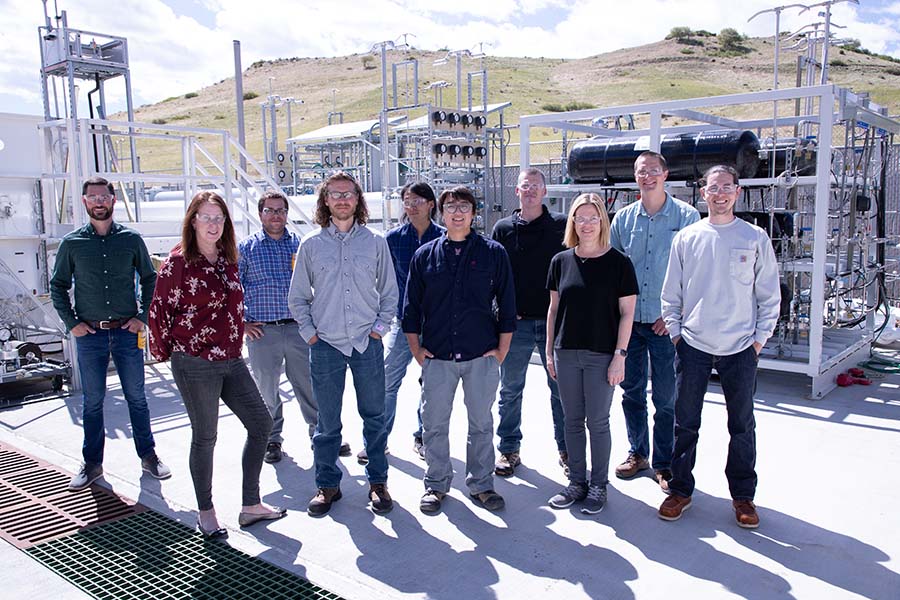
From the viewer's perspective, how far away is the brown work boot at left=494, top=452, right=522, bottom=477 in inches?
181

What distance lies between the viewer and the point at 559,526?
12.6 ft

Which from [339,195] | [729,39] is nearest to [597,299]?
[339,195]

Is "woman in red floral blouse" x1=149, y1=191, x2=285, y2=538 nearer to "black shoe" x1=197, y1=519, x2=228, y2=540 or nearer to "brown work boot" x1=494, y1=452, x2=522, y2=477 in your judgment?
"black shoe" x1=197, y1=519, x2=228, y2=540

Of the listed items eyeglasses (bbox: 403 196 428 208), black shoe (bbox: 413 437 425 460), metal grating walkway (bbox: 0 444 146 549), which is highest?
eyeglasses (bbox: 403 196 428 208)

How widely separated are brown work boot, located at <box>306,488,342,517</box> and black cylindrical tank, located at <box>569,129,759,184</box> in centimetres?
530

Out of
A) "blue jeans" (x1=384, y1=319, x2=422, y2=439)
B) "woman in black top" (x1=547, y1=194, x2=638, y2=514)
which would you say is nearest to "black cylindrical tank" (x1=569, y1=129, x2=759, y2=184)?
"woman in black top" (x1=547, y1=194, x2=638, y2=514)

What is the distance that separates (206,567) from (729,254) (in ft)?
10.0

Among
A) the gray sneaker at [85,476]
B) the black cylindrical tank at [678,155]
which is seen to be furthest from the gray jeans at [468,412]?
the black cylindrical tank at [678,155]

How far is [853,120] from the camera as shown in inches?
269

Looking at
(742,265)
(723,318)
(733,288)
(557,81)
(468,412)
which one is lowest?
(468,412)

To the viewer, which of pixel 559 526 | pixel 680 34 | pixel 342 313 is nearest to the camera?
pixel 559 526

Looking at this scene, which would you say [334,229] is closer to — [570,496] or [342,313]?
[342,313]

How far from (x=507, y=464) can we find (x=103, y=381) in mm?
2642

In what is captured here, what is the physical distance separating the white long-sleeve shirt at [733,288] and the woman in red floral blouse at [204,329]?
95.7 inches
